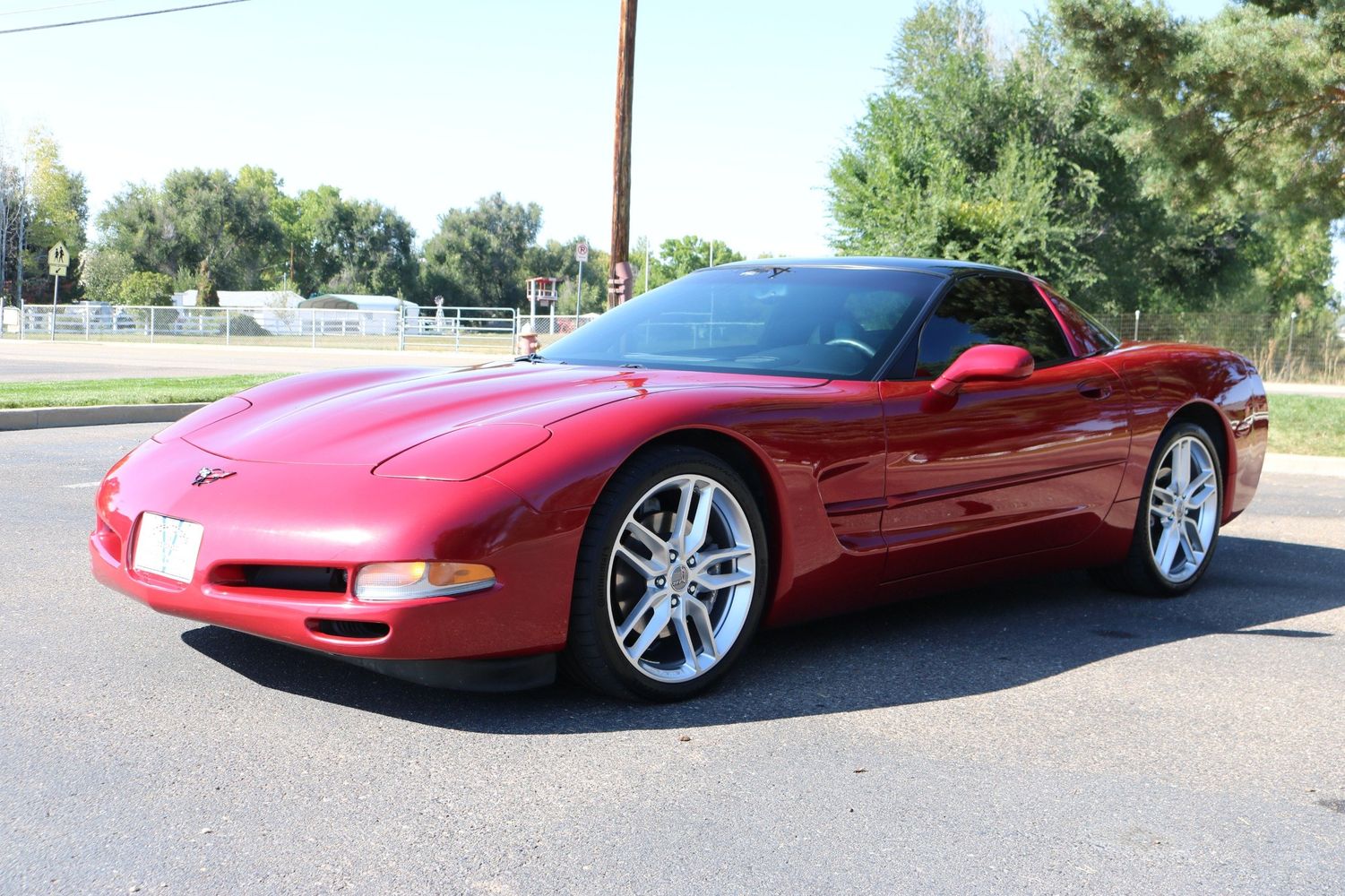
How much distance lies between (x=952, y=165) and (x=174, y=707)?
3182 centimetres

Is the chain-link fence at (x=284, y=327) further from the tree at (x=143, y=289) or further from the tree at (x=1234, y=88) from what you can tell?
the tree at (x=143, y=289)

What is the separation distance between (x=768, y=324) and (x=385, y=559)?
1.92 metres

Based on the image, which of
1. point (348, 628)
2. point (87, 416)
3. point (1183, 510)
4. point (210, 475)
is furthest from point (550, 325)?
point (348, 628)

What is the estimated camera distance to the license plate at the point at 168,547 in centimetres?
338

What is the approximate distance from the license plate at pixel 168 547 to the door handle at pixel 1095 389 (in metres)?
3.10

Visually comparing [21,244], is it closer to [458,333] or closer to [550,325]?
[458,333]

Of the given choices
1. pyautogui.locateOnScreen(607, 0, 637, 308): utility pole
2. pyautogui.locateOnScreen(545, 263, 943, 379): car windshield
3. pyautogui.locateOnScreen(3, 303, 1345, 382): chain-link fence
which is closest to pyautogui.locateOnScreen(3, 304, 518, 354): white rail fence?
pyautogui.locateOnScreen(3, 303, 1345, 382): chain-link fence

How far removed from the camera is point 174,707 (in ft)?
11.3

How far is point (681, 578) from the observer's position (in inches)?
142

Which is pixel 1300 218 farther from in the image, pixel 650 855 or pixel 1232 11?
pixel 650 855

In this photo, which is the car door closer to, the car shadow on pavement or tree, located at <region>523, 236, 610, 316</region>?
the car shadow on pavement

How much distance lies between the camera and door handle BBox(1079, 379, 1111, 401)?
191 inches

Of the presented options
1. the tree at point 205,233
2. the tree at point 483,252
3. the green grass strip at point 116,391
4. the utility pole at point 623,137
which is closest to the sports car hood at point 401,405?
the green grass strip at point 116,391

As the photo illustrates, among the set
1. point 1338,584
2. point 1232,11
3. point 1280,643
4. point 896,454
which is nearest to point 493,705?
point 896,454
